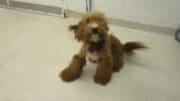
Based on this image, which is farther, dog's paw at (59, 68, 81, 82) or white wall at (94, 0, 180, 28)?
white wall at (94, 0, 180, 28)

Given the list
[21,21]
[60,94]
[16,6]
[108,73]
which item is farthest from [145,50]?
[16,6]

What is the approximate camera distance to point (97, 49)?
60.7 inches

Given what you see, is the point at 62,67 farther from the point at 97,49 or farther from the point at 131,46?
the point at 131,46

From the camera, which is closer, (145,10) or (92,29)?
(92,29)

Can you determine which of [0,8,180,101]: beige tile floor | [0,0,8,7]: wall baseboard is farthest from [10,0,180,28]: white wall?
[0,0,8,7]: wall baseboard

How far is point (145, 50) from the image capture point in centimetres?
191

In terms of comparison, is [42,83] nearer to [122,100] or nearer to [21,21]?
[122,100]

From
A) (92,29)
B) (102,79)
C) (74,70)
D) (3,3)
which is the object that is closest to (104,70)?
(102,79)

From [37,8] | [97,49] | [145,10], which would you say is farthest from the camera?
[37,8]

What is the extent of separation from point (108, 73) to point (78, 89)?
205 mm

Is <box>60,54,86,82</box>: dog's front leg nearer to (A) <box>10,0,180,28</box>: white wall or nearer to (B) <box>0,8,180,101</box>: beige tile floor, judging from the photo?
(B) <box>0,8,180,101</box>: beige tile floor

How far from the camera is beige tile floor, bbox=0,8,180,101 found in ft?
5.11

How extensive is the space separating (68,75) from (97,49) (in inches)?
9.9

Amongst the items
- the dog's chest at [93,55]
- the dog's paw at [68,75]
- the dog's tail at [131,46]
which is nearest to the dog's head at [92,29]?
the dog's chest at [93,55]
